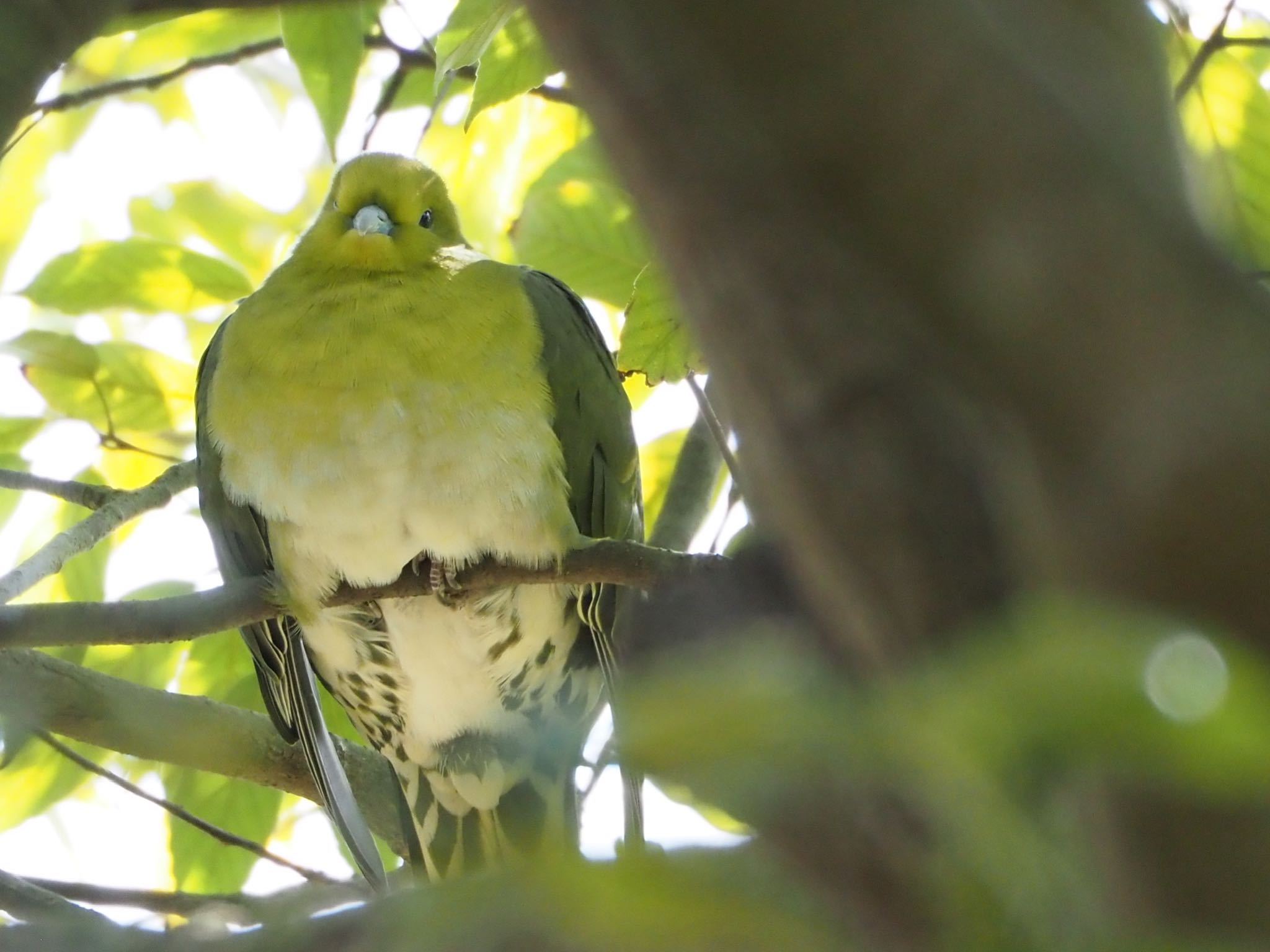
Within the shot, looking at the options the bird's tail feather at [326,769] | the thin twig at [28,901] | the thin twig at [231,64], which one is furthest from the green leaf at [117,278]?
the thin twig at [28,901]

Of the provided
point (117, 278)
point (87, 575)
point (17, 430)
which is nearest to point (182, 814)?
point (87, 575)

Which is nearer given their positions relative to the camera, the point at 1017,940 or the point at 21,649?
the point at 1017,940

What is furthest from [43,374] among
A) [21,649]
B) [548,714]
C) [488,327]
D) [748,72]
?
[748,72]

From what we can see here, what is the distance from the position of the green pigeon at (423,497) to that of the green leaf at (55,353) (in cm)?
26

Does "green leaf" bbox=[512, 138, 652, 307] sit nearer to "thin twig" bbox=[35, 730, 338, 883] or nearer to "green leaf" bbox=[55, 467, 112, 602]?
"green leaf" bbox=[55, 467, 112, 602]

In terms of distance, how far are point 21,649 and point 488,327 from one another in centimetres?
109

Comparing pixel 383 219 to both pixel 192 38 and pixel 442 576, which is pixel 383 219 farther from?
pixel 442 576

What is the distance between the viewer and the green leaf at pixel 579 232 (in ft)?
8.75

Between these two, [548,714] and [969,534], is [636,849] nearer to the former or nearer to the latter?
[969,534]

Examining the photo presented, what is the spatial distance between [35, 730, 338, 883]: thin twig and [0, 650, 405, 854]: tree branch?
8 cm

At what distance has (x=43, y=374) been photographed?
2.90 meters

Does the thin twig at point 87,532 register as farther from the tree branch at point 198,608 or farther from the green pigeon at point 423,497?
the tree branch at point 198,608

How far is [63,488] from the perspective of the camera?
8.32ft

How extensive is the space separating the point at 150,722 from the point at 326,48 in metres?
1.31
